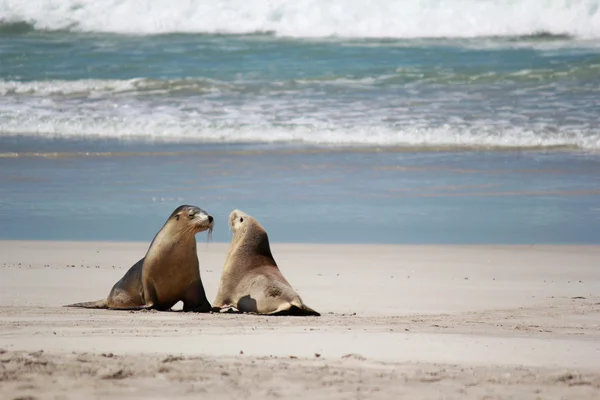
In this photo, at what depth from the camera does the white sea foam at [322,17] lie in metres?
25.8

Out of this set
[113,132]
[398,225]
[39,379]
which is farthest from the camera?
[113,132]

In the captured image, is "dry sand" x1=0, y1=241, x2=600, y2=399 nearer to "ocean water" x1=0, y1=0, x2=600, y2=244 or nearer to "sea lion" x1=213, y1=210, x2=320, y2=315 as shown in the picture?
"sea lion" x1=213, y1=210, x2=320, y2=315

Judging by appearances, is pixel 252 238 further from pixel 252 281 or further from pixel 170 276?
pixel 170 276

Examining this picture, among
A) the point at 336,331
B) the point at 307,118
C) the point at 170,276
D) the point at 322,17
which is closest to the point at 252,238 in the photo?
the point at 170,276

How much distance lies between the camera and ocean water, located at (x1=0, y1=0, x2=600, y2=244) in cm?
1030

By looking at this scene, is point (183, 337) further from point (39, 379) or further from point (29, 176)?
point (29, 176)

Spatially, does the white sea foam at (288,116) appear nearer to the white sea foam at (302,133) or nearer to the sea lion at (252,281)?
the white sea foam at (302,133)

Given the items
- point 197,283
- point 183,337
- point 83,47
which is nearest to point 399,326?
point 183,337

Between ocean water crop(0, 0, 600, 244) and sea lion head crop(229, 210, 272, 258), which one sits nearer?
sea lion head crop(229, 210, 272, 258)

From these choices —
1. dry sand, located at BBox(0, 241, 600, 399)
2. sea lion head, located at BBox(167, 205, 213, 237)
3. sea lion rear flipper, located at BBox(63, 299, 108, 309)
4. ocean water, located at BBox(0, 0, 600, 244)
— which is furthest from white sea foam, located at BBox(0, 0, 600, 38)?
sea lion rear flipper, located at BBox(63, 299, 108, 309)

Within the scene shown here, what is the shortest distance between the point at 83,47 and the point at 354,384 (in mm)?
22229

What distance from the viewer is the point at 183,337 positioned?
5250mm

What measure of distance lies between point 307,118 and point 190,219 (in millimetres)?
9773

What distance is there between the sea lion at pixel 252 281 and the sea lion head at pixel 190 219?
1.27 feet
